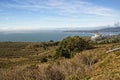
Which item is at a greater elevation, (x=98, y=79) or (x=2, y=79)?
(x=98, y=79)

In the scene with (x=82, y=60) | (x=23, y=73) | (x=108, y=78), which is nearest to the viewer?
(x=108, y=78)

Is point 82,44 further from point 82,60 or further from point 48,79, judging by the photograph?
point 48,79

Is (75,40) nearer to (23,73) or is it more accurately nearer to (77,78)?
(23,73)

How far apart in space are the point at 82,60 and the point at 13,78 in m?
9.70

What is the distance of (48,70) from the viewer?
23.0 meters

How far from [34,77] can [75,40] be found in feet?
151

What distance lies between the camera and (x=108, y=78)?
1296 centimetres

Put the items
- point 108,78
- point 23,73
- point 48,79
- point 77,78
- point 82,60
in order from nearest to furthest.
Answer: point 108,78
point 77,78
point 48,79
point 23,73
point 82,60

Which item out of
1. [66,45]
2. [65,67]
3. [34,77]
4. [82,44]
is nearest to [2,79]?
[34,77]

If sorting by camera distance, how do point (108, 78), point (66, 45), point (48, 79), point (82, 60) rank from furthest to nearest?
point (66, 45)
point (82, 60)
point (48, 79)
point (108, 78)

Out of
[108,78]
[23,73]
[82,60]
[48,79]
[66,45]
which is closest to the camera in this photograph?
[108,78]

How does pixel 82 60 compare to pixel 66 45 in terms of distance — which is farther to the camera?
pixel 66 45

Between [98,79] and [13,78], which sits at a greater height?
[98,79]

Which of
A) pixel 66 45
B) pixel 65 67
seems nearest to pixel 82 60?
pixel 65 67
